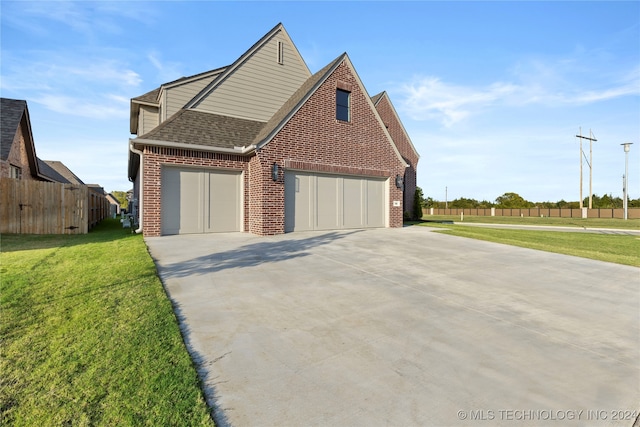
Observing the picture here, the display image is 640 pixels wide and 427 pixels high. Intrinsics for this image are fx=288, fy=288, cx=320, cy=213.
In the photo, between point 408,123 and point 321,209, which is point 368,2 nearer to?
point 321,209

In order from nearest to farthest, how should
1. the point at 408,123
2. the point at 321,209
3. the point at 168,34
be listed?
the point at 168,34 < the point at 321,209 < the point at 408,123

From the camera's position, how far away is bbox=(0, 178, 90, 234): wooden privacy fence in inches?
420

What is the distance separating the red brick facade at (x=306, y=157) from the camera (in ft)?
32.3

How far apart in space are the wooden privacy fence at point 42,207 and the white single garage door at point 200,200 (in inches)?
182

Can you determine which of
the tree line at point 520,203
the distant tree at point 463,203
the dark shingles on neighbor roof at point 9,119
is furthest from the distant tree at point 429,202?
the dark shingles on neighbor roof at point 9,119

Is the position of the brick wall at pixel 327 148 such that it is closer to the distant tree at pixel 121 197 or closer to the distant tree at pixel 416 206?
the distant tree at pixel 416 206

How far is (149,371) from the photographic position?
2309 mm

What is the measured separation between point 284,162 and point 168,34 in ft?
20.7

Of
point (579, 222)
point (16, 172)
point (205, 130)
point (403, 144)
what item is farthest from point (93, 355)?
point (579, 222)

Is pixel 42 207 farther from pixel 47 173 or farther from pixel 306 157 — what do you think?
pixel 47 173

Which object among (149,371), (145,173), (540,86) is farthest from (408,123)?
(149,371)

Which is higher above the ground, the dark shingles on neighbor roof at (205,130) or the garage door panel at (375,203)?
the dark shingles on neighbor roof at (205,130)

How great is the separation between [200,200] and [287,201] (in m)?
3.23

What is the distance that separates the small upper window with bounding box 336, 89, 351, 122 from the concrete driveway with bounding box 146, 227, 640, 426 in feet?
27.4
